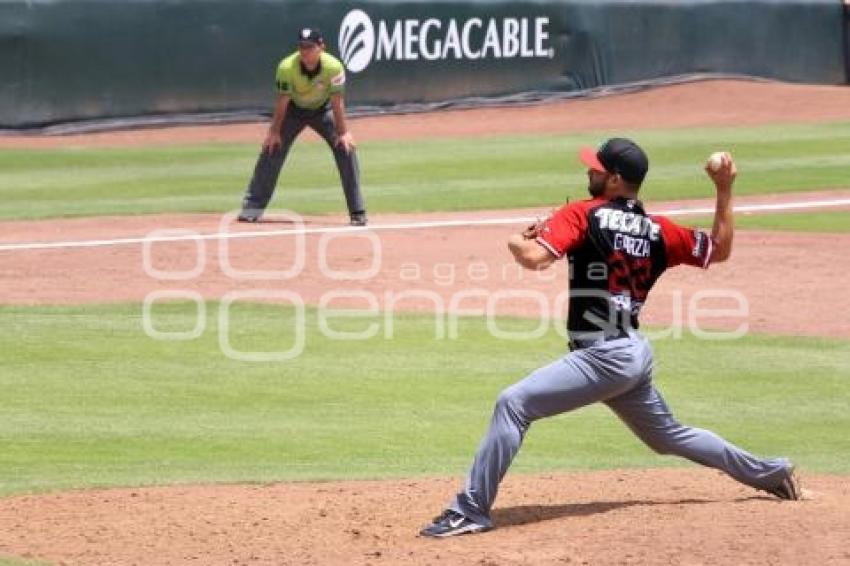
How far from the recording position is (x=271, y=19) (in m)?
26.7

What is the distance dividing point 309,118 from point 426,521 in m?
10.9

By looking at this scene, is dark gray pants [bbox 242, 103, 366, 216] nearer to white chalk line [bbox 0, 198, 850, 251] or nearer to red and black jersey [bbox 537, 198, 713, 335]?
white chalk line [bbox 0, 198, 850, 251]

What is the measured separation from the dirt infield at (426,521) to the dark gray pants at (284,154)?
9529 millimetres

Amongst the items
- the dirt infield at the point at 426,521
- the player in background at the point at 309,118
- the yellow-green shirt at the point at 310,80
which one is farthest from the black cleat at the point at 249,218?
the dirt infield at the point at 426,521

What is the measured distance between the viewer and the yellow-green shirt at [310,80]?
18.6 metres

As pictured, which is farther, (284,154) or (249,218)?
(249,218)

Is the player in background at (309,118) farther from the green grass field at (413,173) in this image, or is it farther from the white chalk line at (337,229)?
the green grass field at (413,173)

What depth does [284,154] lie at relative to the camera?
19.4 m

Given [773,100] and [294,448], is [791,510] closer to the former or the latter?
[294,448]

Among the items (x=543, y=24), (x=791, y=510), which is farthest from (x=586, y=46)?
(x=791, y=510)

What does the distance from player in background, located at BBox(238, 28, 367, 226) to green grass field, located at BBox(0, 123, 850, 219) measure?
1414mm

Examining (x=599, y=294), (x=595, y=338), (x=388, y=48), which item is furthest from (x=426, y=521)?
(x=388, y=48)

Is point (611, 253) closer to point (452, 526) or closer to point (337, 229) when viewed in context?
point (452, 526)

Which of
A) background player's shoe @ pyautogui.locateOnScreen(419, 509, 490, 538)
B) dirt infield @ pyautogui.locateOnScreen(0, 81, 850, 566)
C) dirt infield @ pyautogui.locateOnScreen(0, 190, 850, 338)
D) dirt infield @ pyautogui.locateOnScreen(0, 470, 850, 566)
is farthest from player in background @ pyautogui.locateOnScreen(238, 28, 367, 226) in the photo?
background player's shoe @ pyautogui.locateOnScreen(419, 509, 490, 538)
